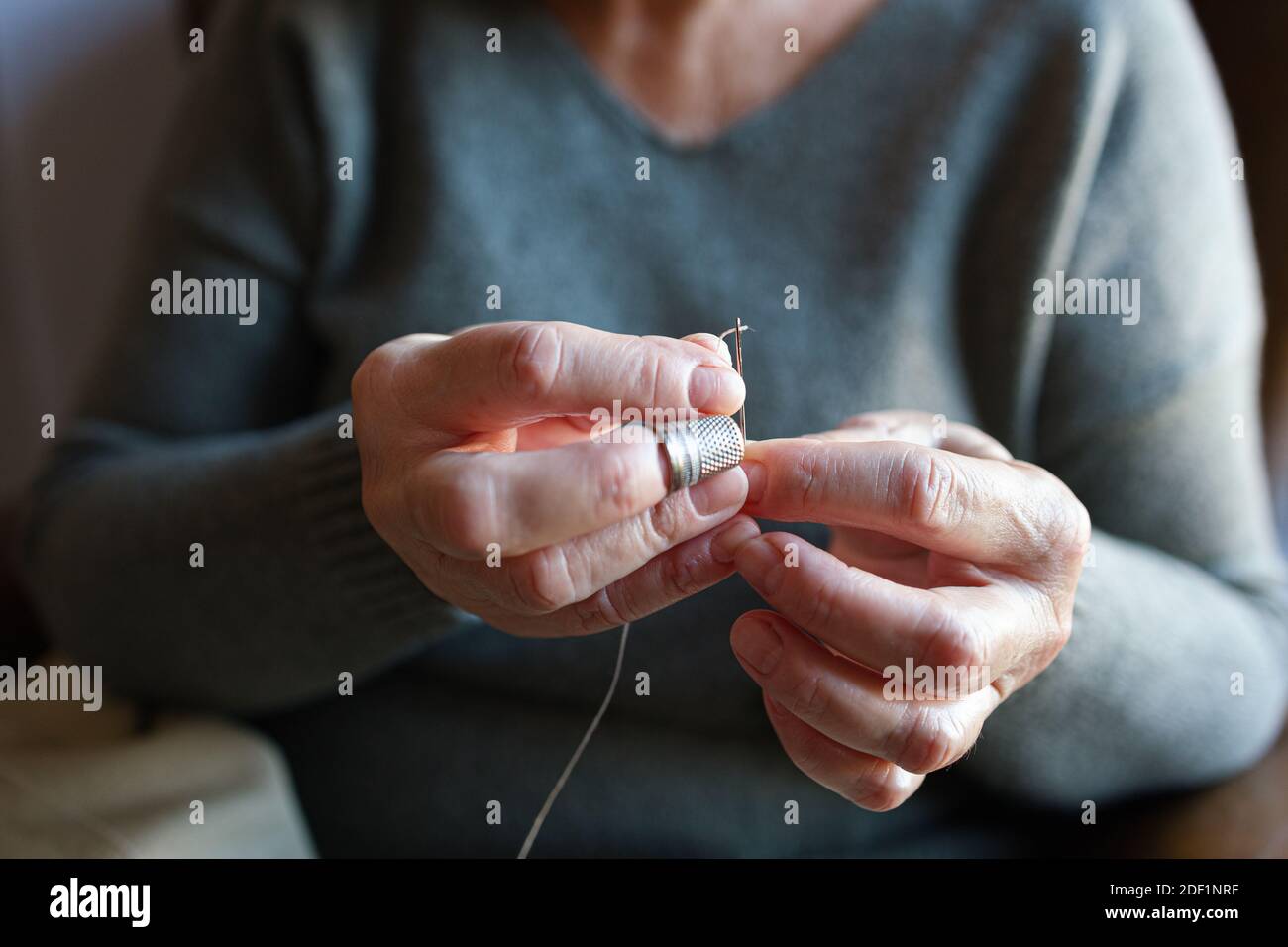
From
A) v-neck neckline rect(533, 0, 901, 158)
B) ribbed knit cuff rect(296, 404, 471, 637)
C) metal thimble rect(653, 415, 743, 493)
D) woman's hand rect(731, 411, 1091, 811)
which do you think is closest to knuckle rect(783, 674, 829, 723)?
woman's hand rect(731, 411, 1091, 811)

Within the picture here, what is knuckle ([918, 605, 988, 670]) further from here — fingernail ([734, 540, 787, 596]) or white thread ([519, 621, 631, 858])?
white thread ([519, 621, 631, 858])

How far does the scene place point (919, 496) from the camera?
17.9 inches

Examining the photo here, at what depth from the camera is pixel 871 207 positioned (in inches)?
28.2

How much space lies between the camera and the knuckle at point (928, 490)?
0.46 m

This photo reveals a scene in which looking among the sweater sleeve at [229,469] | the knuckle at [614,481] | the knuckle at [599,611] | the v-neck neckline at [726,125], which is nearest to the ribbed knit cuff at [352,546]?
the sweater sleeve at [229,469]

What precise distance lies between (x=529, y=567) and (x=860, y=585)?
0.52 feet

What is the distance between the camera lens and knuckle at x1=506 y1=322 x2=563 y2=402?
1.39 feet

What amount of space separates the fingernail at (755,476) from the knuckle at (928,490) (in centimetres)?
6

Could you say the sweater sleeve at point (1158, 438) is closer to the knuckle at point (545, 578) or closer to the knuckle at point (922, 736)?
the knuckle at point (922, 736)

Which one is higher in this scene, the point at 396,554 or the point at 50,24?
the point at 50,24

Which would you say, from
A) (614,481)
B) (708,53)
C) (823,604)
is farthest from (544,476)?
(708,53)

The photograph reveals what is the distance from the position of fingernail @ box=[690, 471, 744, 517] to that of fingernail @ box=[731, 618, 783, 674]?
0.23ft
